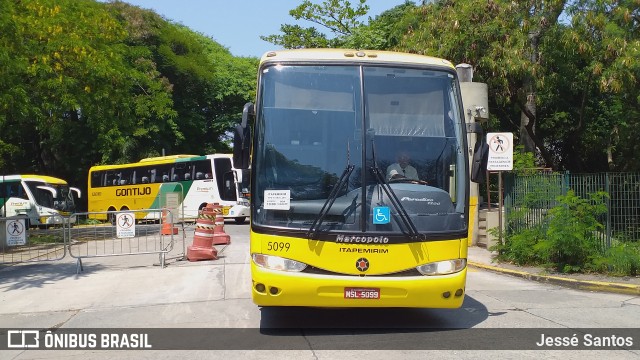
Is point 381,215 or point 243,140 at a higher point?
point 243,140

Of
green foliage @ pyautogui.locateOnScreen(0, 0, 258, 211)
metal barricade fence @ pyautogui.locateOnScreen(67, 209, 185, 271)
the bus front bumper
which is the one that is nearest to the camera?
the bus front bumper

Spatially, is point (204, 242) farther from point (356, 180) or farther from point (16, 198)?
point (16, 198)

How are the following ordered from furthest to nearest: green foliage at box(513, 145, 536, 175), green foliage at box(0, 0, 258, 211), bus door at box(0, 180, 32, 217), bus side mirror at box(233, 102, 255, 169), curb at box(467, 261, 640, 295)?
bus door at box(0, 180, 32, 217) < green foliage at box(0, 0, 258, 211) < green foliage at box(513, 145, 536, 175) < curb at box(467, 261, 640, 295) < bus side mirror at box(233, 102, 255, 169)

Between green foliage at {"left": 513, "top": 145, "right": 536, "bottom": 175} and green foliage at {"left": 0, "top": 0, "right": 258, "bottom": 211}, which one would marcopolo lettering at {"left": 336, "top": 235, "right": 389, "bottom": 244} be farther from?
green foliage at {"left": 0, "top": 0, "right": 258, "bottom": 211}

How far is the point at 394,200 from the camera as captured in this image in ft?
24.5

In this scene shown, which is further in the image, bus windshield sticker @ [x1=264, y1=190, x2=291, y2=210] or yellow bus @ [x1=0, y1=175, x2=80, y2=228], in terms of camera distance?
yellow bus @ [x1=0, y1=175, x2=80, y2=228]

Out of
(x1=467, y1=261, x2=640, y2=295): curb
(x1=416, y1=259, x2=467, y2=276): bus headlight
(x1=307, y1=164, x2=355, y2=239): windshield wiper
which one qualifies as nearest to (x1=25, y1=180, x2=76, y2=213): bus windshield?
(x1=467, y1=261, x2=640, y2=295): curb

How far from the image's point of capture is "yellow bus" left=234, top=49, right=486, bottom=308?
23.9ft

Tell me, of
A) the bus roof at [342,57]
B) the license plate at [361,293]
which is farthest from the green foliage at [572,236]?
the license plate at [361,293]

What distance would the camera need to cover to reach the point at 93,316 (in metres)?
9.34

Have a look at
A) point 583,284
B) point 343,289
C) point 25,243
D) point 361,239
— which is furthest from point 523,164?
point 25,243

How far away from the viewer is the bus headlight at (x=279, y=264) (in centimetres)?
729

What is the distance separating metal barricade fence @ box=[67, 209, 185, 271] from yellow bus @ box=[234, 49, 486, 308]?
6.81 meters

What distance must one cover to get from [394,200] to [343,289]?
1.23m
